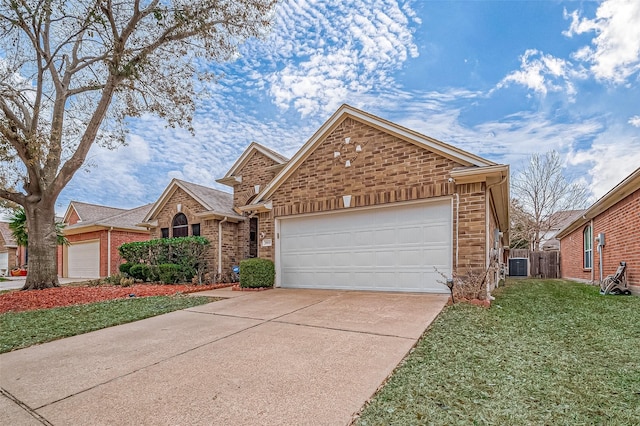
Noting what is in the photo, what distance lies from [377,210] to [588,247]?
1105 centimetres

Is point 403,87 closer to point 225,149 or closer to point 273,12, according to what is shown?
point 273,12

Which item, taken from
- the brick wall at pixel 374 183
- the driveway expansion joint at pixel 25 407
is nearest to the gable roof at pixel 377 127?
the brick wall at pixel 374 183

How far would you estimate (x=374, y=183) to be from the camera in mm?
8602

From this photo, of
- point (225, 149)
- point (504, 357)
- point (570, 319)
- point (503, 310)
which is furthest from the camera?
point (225, 149)

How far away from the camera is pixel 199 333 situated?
15.9 ft

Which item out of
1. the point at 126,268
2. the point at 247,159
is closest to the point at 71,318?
the point at 126,268

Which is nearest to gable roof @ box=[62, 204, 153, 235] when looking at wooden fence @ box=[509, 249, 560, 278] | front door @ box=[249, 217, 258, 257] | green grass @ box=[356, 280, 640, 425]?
front door @ box=[249, 217, 258, 257]

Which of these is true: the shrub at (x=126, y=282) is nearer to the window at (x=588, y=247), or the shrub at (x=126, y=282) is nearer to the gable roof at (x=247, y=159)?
the gable roof at (x=247, y=159)

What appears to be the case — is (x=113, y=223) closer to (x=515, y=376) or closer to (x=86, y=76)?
(x=86, y=76)

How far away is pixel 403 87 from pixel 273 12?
5788 millimetres

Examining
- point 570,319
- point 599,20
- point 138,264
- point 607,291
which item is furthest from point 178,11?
point 607,291

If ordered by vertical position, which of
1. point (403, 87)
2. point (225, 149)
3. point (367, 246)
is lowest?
point (367, 246)

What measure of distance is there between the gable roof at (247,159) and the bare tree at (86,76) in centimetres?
345

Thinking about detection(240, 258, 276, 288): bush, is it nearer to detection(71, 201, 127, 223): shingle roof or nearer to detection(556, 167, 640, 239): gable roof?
detection(556, 167, 640, 239): gable roof
